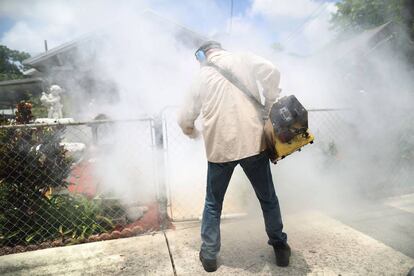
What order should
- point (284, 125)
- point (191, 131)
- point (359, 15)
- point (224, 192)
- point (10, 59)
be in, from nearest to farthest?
point (284, 125) < point (224, 192) < point (191, 131) < point (359, 15) < point (10, 59)

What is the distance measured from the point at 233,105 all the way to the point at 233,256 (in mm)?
1379

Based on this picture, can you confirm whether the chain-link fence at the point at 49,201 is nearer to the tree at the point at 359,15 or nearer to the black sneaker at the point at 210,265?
the black sneaker at the point at 210,265

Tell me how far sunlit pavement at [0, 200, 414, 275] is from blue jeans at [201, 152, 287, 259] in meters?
0.24

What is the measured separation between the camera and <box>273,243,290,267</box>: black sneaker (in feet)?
7.67

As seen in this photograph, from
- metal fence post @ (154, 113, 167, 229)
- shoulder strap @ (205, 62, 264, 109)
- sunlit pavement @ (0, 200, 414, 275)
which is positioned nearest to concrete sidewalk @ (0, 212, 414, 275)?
sunlit pavement @ (0, 200, 414, 275)

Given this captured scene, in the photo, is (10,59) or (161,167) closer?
(161,167)

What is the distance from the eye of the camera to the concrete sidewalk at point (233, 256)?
234cm

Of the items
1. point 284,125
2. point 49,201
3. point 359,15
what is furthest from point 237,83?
point 359,15

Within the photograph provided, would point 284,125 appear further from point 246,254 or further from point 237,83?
point 246,254

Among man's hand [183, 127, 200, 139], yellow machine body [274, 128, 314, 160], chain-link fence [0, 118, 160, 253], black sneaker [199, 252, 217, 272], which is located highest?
man's hand [183, 127, 200, 139]

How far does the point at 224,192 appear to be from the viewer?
232cm

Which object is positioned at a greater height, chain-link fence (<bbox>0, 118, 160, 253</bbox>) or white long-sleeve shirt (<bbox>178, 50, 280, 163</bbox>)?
white long-sleeve shirt (<bbox>178, 50, 280, 163</bbox>)

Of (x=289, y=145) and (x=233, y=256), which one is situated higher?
(x=289, y=145)

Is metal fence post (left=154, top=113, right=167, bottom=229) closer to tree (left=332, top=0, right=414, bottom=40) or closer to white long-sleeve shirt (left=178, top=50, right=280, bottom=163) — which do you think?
white long-sleeve shirt (left=178, top=50, right=280, bottom=163)
